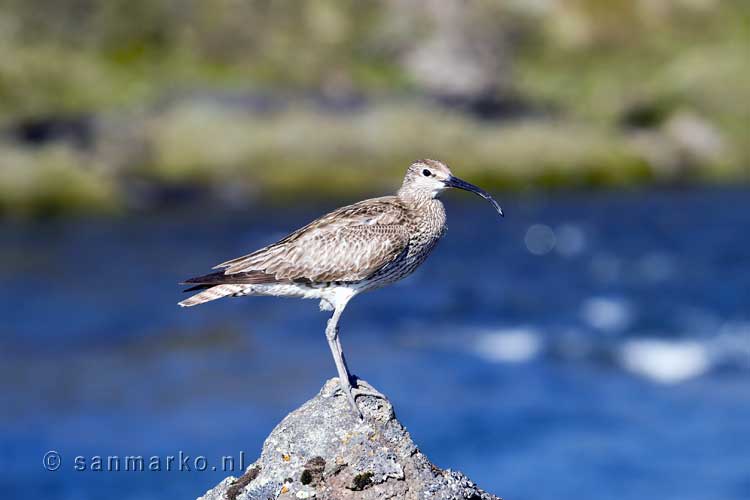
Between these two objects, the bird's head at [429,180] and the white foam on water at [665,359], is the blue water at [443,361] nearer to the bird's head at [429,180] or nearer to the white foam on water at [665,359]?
the white foam on water at [665,359]

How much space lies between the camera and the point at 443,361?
25375mm

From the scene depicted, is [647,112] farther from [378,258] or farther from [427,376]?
[378,258]

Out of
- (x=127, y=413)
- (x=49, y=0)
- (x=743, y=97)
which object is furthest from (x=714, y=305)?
(x=49, y=0)

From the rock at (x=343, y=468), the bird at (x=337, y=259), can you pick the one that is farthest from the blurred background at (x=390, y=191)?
the rock at (x=343, y=468)

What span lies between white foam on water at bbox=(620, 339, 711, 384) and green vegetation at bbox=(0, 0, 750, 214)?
26.7 meters

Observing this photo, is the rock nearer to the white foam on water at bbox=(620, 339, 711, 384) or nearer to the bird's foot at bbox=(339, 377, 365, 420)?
the bird's foot at bbox=(339, 377, 365, 420)

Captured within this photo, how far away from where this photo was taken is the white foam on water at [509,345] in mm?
25797

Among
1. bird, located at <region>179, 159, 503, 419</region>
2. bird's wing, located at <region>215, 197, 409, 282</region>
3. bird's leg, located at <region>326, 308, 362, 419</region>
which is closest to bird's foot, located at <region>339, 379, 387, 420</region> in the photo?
bird's leg, located at <region>326, 308, 362, 419</region>

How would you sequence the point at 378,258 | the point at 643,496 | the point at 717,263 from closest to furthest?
the point at 378,258, the point at 643,496, the point at 717,263

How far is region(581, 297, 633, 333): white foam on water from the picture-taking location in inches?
1122

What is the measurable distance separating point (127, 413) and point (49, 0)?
53.9 metres

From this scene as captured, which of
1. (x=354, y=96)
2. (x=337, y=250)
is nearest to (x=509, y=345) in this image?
(x=337, y=250)

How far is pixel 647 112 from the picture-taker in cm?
6556

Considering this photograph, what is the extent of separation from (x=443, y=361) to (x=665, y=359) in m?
4.93
